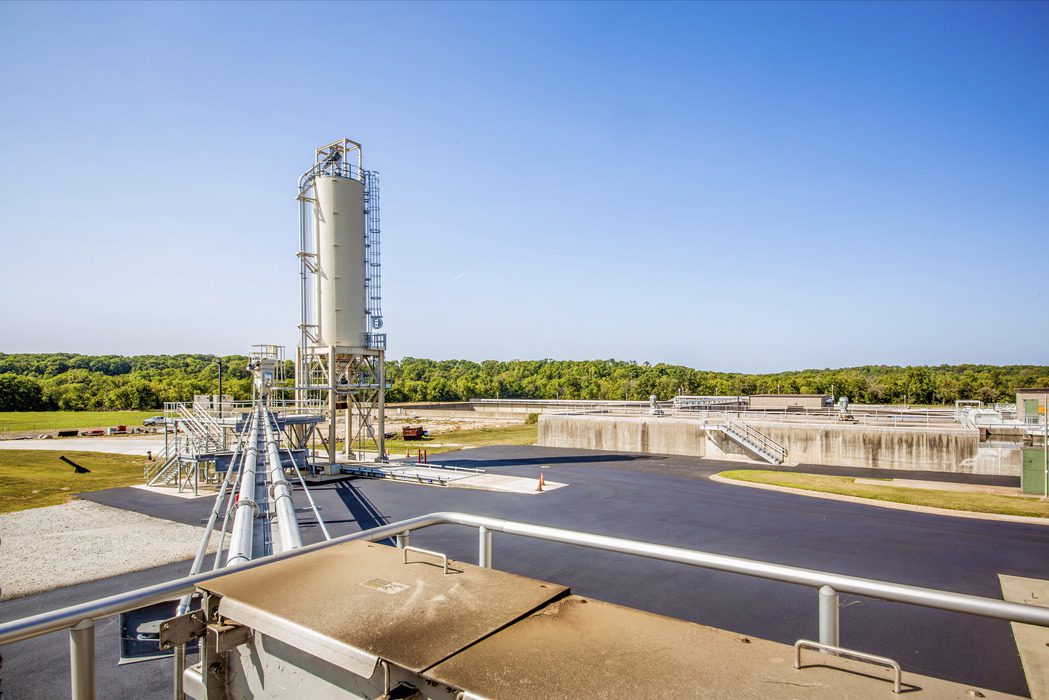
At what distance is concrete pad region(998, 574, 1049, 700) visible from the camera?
8539mm

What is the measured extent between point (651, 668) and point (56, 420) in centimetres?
10487

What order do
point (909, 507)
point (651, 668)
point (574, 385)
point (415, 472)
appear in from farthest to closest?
point (574, 385), point (415, 472), point (909, 507), point (651, 668)

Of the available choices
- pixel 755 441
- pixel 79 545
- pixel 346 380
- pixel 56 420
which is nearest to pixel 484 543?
pixel 79 545

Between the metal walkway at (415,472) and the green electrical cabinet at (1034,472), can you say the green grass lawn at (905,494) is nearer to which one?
the green electrical cabinet at (1034,472)

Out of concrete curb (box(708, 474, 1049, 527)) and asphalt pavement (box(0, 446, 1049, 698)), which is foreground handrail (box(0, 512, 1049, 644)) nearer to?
asphalt pavement (box(0, 446, 1049, 698))

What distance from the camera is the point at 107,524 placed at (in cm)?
2020

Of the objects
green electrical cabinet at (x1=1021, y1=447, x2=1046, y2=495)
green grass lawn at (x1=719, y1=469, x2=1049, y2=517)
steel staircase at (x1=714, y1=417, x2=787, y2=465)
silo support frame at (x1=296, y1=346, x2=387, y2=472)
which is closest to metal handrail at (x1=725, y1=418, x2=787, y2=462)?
steel staircase at (x1=714, y1=417, x2=787, y2=465)

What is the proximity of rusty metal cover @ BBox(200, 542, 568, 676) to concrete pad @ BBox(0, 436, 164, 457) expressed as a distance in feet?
154

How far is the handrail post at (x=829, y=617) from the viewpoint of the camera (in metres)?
2.74

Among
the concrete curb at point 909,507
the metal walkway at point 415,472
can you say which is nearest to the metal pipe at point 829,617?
the concrete curb at point 909,507

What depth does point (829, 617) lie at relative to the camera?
2.74 meters

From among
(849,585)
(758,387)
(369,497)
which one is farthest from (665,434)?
(758,387)

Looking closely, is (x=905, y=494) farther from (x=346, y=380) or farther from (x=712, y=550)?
(x=346, y=380)

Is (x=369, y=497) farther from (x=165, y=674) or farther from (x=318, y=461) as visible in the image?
(x=165, y=674)
